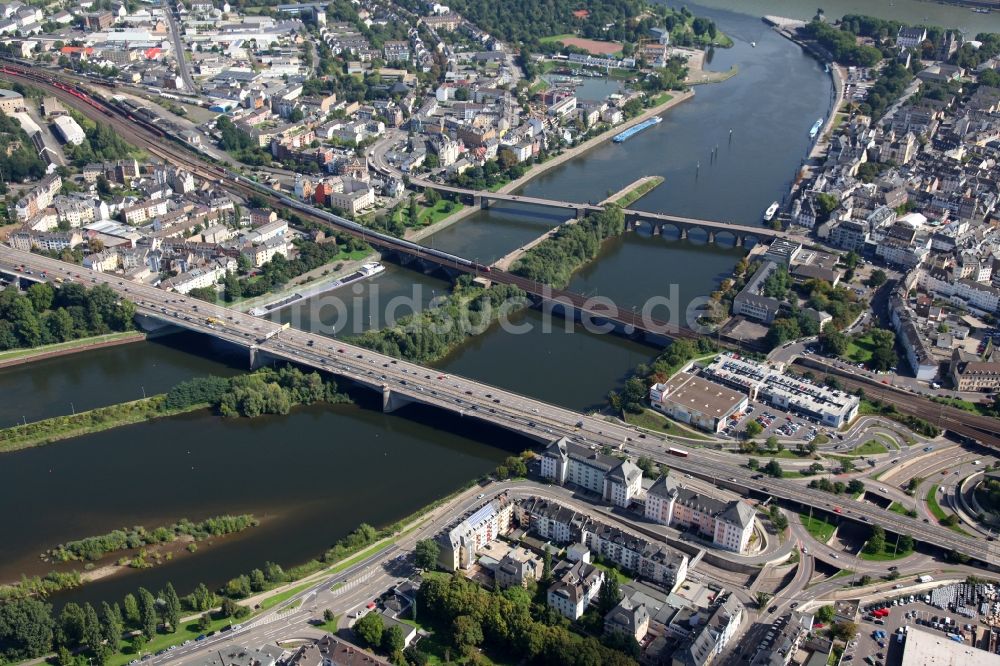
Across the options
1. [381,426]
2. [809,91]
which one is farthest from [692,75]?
[381,426]

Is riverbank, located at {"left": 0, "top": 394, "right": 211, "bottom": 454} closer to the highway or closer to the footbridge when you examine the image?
the highway

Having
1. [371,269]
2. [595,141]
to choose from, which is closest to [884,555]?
[371,269]

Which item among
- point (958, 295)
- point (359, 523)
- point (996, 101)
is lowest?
point (359, 523)

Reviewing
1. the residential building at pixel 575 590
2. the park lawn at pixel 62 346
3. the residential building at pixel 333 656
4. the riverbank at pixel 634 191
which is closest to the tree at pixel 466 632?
the residential building at pixel 333 656

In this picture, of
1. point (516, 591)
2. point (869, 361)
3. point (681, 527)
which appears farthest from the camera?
point (869, 361)

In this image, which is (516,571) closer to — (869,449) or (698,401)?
(698,401)

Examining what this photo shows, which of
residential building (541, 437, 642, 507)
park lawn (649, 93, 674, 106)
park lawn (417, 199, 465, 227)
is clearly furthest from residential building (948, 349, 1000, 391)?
park lawn (649, 93, 674, 106)

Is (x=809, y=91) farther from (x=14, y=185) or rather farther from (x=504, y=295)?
(x=14, y=185)

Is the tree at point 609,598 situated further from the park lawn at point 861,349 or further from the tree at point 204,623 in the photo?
the park lawn at point 861,349
